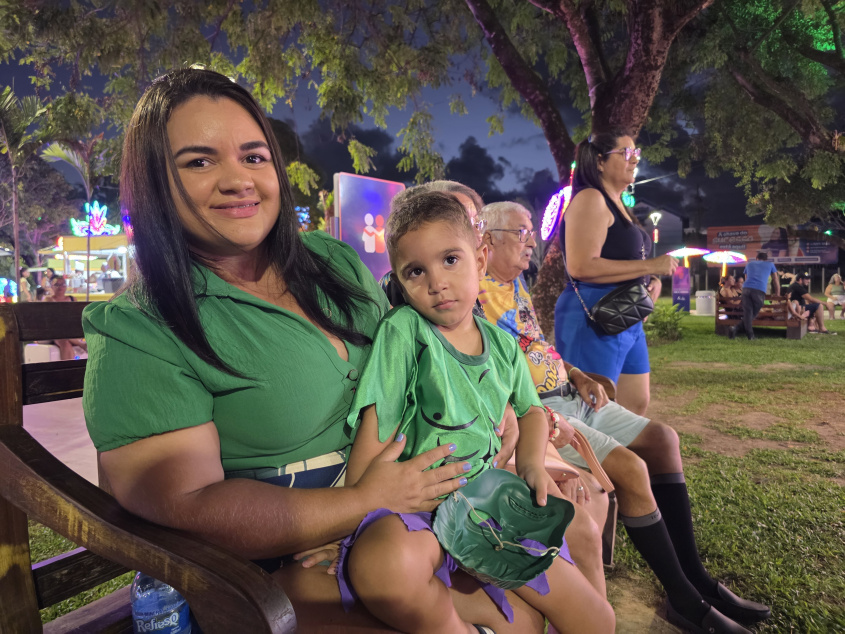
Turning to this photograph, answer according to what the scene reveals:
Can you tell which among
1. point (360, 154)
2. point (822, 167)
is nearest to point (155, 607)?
point (360, 154)

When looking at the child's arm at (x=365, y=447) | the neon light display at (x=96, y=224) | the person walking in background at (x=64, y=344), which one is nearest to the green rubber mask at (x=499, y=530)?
the child's arm at (x=365, y=447)

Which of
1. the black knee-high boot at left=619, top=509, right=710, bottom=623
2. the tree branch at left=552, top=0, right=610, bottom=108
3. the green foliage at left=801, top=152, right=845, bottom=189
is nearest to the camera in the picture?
the black knee-high boot at left=619, top=509, right=710, bottom=623

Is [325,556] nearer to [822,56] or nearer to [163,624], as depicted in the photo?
[163,624]

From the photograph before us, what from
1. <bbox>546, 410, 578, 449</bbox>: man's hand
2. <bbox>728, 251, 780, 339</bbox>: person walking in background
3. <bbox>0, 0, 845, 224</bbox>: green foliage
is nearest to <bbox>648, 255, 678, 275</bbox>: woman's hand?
<bbox>546, 410, 578, 449</bbox>: man's hand

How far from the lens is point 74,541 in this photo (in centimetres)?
108

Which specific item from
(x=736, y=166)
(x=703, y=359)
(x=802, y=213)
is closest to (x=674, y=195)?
(x=802, y=213)

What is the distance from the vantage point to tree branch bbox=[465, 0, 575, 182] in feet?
26.3

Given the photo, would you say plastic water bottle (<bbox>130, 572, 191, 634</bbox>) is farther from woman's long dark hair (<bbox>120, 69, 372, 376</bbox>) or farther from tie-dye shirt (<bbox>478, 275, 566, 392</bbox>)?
tie-dye shirt (<bbox>478, 275, 566, 392</bbox>)

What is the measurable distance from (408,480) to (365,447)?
0.14 m

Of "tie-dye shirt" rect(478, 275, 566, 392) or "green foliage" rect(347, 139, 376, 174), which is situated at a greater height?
"green foliage" rect(347, 139, 376, 174)

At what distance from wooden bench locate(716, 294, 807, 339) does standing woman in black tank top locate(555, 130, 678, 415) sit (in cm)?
1362

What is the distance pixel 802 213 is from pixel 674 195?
44222 millimetres

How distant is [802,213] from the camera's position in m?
20.1

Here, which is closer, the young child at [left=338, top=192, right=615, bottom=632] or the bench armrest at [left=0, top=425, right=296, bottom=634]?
the bench armrest at [left=0, top=425, right=296, bottom=634]
